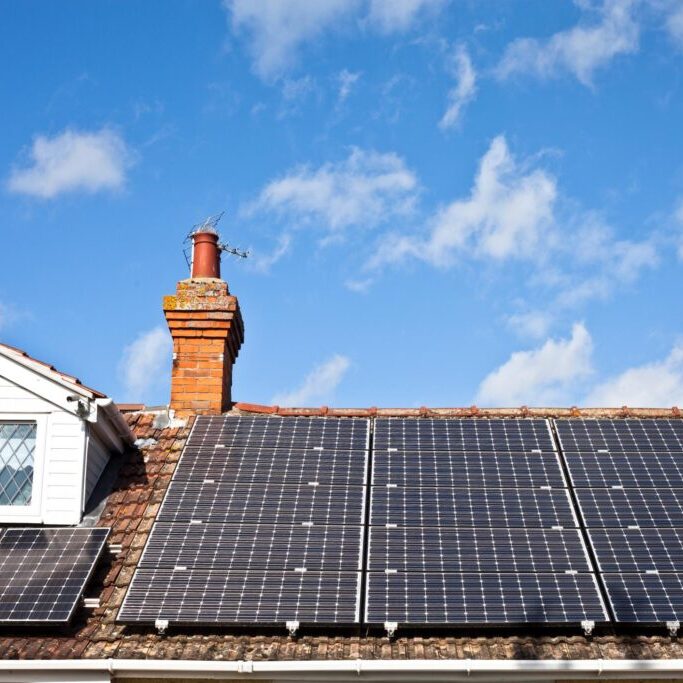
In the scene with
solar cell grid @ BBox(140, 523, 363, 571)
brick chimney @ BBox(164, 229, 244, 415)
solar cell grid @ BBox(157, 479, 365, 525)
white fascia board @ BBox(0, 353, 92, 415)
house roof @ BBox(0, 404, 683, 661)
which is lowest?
house roof @ BBox(0, 404, 683, 661)

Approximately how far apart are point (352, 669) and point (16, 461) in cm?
483

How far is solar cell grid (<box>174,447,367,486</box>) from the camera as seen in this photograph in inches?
453

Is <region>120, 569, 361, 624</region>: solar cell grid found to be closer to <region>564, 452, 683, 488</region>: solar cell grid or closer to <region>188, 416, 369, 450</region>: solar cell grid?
<region>188, 416, 369, 450</region>: solar cell grid

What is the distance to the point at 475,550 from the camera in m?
10.2

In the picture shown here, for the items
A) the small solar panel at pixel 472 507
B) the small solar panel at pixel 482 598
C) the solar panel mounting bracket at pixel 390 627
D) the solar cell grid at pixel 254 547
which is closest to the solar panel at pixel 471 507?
the small solar panel at pixel 472 507

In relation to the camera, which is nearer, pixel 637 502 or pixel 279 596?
pixel 279 596

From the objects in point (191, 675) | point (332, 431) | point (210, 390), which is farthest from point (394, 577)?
point (210, 390)

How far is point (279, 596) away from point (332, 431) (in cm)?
316

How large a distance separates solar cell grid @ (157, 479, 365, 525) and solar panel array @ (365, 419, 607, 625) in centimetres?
34

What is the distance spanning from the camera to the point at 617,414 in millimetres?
13617

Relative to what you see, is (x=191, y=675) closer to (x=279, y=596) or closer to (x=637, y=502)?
(x=279, y=596)

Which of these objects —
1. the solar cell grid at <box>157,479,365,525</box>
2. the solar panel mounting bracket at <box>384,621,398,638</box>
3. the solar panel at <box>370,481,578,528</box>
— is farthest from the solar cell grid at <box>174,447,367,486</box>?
the solar panel mounting bracket at <box>384,621,398,638</box>

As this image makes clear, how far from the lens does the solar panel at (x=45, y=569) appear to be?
966 cm

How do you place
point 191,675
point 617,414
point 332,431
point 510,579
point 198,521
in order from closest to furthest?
point 191,675, point 510,579, point 198,521, point 332,431, point 617,414
